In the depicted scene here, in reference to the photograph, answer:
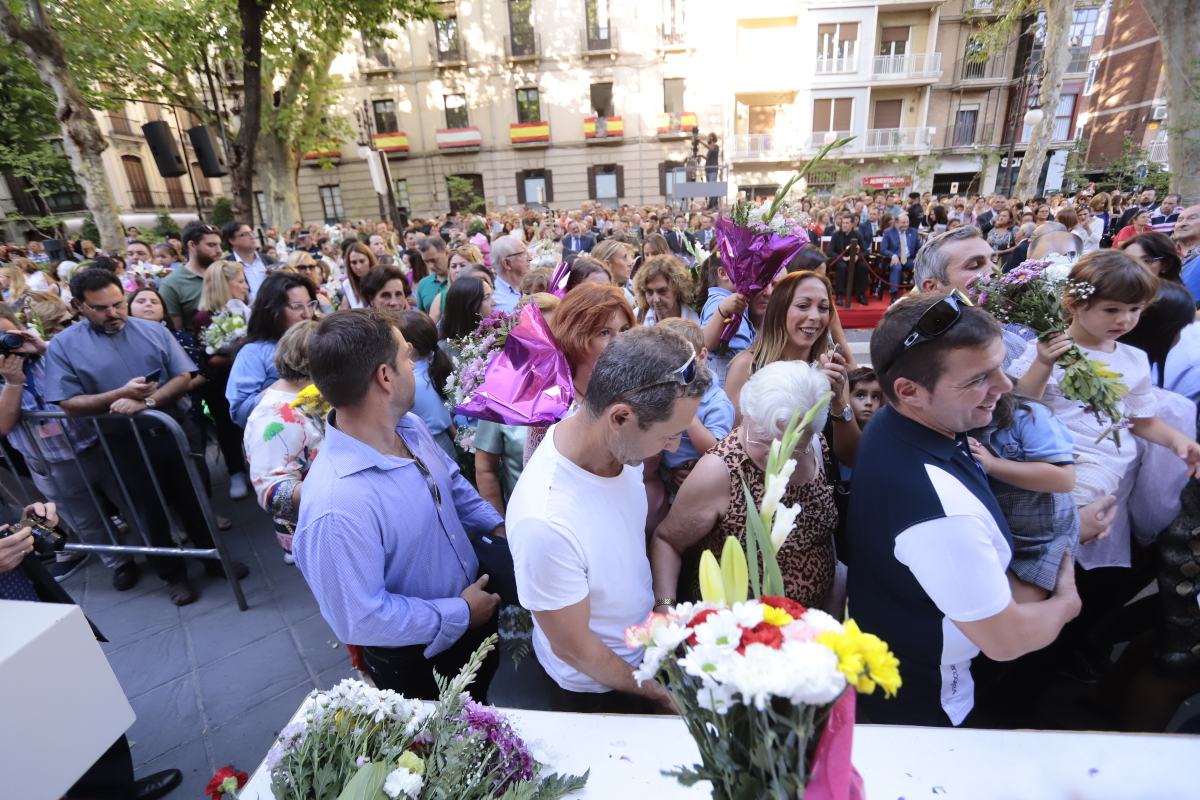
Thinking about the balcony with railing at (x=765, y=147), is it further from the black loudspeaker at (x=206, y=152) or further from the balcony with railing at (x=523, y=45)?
the black loudspeaker at (x=206, y=152)

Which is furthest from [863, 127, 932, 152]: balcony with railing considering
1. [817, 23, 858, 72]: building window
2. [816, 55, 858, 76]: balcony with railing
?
[817, 23, 858, 72]: building window

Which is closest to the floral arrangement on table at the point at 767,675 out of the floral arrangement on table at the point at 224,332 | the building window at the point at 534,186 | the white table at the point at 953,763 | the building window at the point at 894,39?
the white table at the point at 953,763

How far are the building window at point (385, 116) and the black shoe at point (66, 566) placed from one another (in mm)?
27055

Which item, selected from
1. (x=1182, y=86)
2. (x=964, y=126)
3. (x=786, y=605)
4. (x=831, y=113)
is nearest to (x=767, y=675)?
(x=786, y=605)

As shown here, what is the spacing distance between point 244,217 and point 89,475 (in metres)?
10.5

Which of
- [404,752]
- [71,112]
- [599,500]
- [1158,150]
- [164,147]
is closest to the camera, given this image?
[404,752]

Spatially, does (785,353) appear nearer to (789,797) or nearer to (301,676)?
(789,797)

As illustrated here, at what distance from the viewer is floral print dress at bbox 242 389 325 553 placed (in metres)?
2.49

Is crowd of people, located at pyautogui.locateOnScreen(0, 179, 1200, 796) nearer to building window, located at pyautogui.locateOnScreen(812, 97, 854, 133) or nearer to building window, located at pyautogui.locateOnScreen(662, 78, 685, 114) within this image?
building window, located at pyautogui.locateOnScreen(662, 78, 685, 114)

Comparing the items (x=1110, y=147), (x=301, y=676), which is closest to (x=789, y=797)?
(x=301, y=676)

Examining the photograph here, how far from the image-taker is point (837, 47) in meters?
25.1

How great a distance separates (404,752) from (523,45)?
29694 mm

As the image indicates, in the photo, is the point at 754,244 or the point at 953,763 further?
the point at 754,244

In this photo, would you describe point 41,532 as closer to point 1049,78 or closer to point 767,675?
point 767,675
